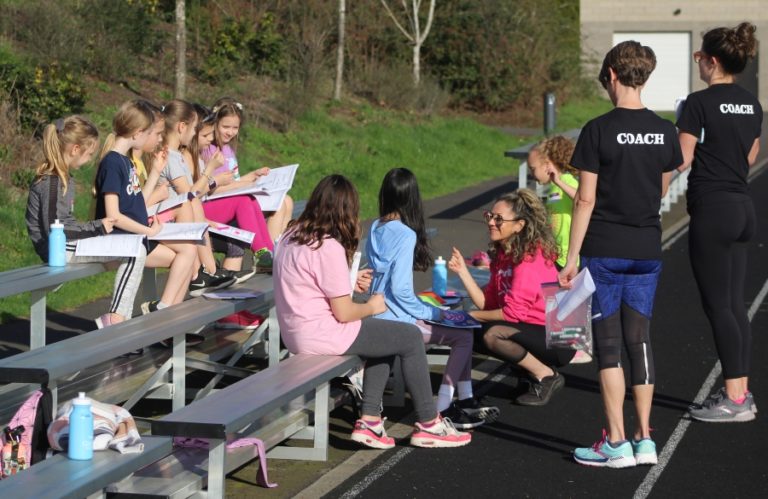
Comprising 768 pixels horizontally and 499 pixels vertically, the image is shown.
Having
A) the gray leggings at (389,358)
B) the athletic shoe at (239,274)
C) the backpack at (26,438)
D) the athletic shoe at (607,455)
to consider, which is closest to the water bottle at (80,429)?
the backpack at (26,438)

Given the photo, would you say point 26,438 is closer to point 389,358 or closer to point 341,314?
point 341,314

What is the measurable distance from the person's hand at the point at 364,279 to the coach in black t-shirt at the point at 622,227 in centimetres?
132

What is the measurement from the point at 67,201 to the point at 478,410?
2657mm

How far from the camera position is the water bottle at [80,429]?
4.72 meters

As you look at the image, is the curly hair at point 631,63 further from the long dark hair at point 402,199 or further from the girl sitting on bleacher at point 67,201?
the girl sitting on bleacher at point 67,201

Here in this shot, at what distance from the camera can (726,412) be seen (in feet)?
23.7

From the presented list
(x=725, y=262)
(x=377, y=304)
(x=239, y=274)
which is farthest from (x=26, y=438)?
(x=725, y=262)

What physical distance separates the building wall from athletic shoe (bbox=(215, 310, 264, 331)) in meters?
39.0

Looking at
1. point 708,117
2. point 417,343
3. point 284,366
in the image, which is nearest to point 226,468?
point 284,366

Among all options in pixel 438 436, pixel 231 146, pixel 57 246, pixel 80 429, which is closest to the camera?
pixel 80 429

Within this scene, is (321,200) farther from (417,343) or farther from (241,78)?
(241,78)

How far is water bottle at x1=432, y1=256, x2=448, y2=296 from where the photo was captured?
26.8 feet

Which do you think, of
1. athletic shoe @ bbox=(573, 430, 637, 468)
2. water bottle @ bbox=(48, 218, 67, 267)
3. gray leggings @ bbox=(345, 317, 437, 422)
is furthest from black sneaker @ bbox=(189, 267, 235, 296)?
athletic shoe @ bbox=(573, 430, 637, 468)

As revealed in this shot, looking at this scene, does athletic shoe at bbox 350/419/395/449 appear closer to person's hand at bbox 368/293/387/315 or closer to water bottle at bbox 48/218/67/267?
person's hand at bbox 368/293/387/315
